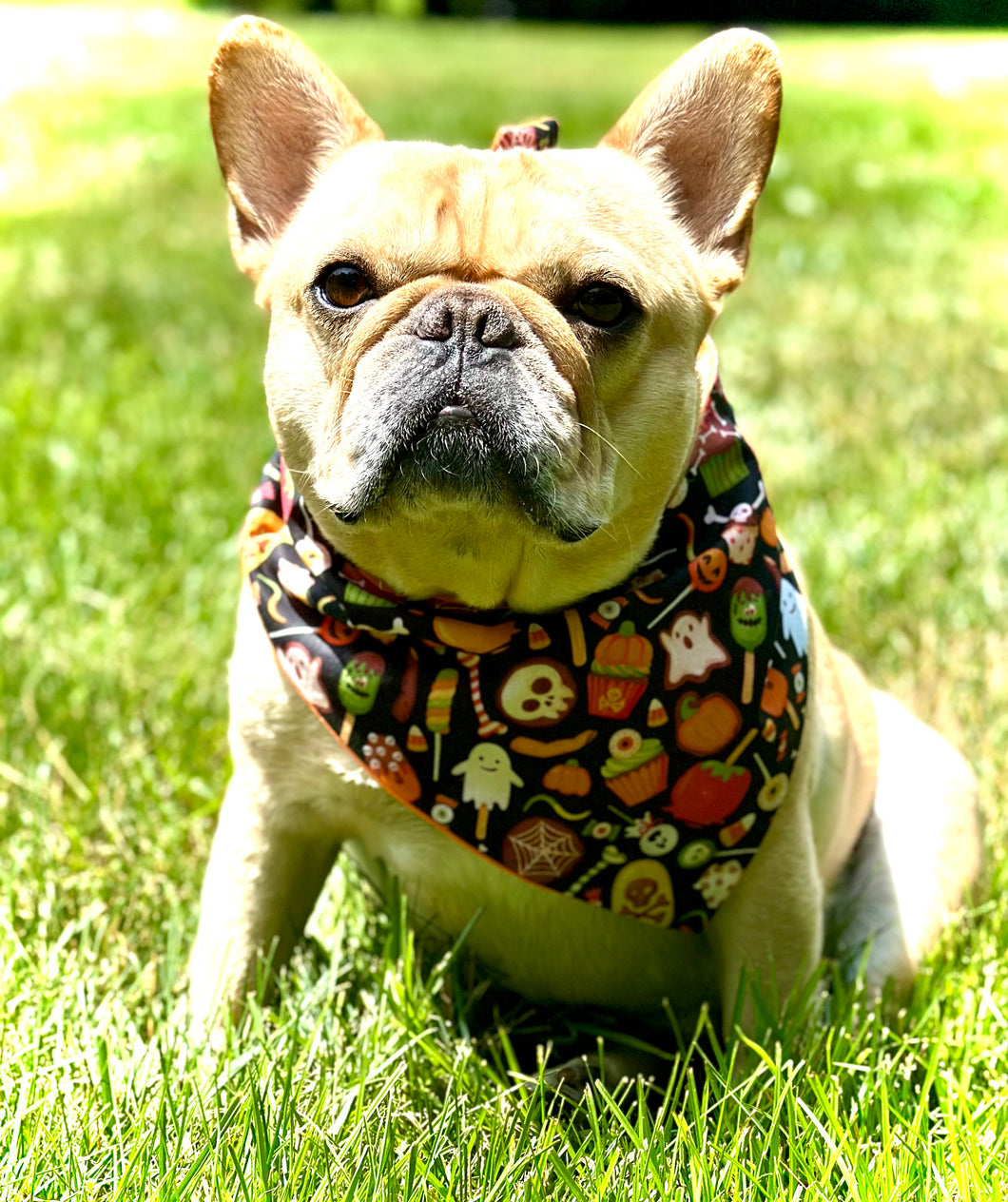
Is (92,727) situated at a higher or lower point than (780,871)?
lower

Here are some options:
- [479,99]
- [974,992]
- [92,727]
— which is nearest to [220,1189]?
[974,992]

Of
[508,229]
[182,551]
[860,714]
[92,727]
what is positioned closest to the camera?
Answer: [508,229]

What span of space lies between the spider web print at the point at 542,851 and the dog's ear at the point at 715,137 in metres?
0.97

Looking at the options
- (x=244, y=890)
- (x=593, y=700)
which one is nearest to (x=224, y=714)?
(x=244, y=890)

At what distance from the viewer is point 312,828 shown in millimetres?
2467

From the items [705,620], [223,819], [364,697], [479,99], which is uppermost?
[479,99]

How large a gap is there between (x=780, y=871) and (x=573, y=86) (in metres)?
13.0

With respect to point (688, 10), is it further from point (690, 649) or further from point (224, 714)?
point (690, 649)

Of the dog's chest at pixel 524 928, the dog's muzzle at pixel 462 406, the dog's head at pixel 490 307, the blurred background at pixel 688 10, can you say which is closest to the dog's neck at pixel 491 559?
the dog's head at pixel 490 307

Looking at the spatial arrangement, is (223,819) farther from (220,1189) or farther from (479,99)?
(479,99)

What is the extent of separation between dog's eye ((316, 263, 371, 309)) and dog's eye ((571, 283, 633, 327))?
0.33 metres

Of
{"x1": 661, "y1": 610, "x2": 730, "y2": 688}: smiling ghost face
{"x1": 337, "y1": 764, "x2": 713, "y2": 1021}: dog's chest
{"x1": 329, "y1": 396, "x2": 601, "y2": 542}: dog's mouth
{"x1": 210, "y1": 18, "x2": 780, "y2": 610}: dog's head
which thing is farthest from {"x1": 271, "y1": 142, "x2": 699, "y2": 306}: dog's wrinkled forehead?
{"x1": 337, "y1": 764, "x2": 713, "y2": 1021}: dog's chest

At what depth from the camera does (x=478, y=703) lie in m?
2.33

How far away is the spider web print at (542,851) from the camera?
7.79 ft
